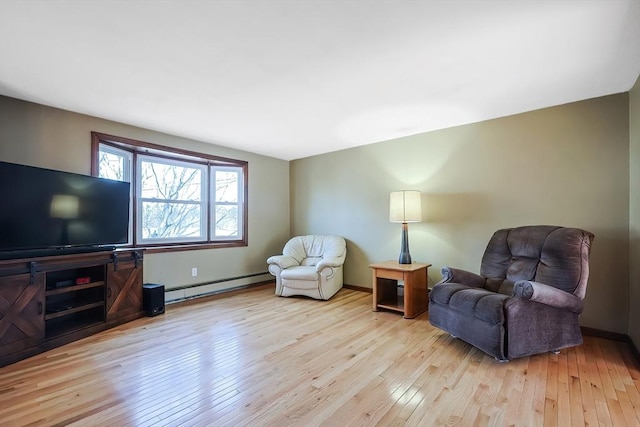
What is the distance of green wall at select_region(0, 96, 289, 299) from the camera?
2871mm

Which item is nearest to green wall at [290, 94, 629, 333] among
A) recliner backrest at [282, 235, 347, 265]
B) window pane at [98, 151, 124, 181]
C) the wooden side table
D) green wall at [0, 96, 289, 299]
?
recliner backrest at [282, 235, 347, 265]

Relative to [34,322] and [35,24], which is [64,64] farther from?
[34,322]

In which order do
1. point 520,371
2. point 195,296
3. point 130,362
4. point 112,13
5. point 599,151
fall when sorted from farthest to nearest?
point 195,296, point 599,151, point 130,362, point 520,371, point 112,13

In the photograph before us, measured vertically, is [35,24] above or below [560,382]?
above

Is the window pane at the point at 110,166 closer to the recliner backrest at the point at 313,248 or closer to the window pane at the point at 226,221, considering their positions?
the window pane at the point at 226,221

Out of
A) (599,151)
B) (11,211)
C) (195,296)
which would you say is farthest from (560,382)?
(11,211)

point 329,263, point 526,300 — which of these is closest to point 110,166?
point 329,263

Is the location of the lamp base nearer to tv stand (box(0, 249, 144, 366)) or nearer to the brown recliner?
the brown recliner

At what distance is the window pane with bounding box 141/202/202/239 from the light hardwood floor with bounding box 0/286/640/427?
1.37 metres

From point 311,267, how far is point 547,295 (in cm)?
279

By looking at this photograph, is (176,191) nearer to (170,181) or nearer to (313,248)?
(170,181)

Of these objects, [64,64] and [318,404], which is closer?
[318,404]

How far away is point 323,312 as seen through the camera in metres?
3.60

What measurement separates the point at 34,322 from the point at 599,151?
17.4ft
